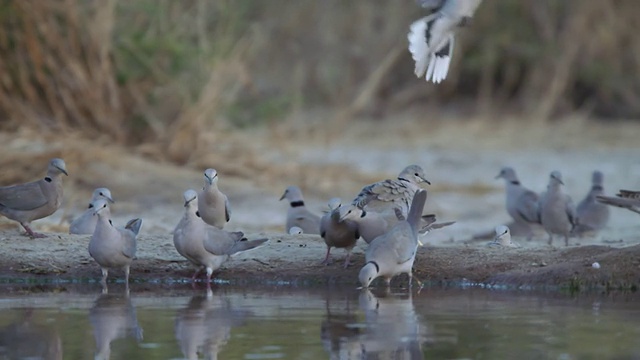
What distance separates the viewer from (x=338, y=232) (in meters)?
8.97

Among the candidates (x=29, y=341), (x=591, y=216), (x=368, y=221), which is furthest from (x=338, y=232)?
(x=591, y=216)

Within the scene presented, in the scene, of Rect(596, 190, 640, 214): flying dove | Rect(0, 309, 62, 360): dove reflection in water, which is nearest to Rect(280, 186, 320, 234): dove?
Rect(596, 190, 640, 214): flying dove

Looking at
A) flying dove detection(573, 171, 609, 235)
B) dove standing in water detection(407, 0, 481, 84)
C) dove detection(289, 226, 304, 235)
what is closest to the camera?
dove standing in water detection(407, 0, 481, 84)

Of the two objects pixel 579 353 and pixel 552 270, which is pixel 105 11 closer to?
pixel 552 270

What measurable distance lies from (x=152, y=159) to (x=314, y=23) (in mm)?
7991

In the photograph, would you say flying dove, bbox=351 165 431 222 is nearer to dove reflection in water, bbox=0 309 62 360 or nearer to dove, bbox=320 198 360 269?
dove, bbox=320 198 360 269

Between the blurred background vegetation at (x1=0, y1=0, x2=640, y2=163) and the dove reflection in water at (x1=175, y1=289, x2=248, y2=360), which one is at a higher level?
the blurred background vegetation at (x1=0, y1=0, x2=640, y2=163)

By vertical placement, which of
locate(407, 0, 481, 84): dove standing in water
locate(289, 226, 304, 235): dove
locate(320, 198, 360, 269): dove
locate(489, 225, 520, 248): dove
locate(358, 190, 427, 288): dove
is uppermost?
locate(407, 0, 481, 84): dove standing in water

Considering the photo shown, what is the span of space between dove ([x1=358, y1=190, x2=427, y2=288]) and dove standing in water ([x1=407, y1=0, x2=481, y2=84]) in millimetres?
1550

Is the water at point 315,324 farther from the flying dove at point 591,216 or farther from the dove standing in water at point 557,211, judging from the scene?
the flying dove at point 591,216

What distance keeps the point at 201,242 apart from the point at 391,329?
2170 mm

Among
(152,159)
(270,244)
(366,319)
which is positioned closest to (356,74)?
(152,159)

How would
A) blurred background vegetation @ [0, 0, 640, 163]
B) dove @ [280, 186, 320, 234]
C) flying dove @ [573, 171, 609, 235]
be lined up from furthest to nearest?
blurred background vegetation @ [0, 0, 640, 163], flying dove @ [573, 171, 609, 235], dove @ [280, 186, 320, 234]

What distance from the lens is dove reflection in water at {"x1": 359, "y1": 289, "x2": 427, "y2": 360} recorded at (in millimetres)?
6372
